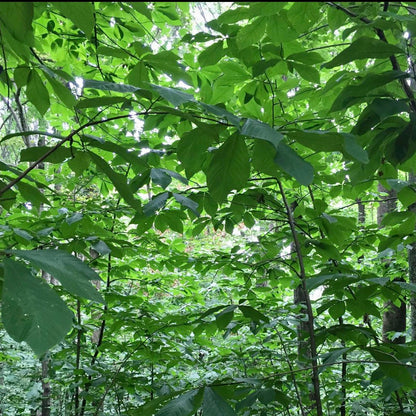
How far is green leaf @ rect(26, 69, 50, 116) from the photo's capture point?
102 centimetres

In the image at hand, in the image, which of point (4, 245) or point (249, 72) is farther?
point (4, 245)

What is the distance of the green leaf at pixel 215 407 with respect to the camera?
92cm

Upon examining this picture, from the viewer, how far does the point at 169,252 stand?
241 cm

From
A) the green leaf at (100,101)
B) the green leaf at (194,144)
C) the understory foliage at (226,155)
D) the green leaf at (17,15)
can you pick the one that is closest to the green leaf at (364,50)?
the understory foliage at (226,155)

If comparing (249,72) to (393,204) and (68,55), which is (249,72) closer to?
(68,55)

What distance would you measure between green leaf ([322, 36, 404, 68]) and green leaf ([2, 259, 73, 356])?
67cm

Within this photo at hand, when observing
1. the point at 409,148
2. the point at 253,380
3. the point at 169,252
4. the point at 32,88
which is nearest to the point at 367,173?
the point at 409,148

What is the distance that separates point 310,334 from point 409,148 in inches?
29.9

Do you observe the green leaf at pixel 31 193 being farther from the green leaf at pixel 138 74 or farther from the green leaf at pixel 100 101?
the green leaf at pixel 138 74

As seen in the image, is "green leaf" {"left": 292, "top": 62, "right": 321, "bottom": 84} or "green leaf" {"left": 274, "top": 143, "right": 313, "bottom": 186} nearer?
"green leaf" {"left": 274, "top": 143, "right": 313, "bottom": 186}

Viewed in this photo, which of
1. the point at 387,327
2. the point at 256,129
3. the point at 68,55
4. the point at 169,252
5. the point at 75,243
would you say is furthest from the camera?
the point at 387,327

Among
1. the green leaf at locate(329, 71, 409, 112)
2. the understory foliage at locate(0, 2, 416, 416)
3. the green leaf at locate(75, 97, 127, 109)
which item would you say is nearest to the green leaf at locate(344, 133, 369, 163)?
the understory foliage at locate(0, 2, 416, 416)

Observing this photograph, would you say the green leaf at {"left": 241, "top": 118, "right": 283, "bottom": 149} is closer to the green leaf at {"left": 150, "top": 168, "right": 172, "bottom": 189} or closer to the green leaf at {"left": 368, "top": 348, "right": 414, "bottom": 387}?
the green leaf at {"left": 150, "top": 168, "right": 172, "bottom": 189}

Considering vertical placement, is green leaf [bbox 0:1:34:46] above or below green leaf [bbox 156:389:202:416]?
above
